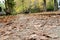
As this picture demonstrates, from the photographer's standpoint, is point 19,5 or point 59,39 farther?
point 19,5

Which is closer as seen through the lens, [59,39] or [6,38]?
[59,39]

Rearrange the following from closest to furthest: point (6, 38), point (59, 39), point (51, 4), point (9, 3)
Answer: point (59, 39) → point (6, 38) → point (9, 3) → point (51, 4)

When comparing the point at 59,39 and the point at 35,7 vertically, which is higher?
the point at 59,39

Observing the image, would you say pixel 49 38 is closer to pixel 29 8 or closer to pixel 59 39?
pixel 59 39

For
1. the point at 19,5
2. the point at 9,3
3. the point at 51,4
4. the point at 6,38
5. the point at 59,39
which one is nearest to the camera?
the point at 59,39

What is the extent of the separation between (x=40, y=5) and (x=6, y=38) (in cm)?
3686

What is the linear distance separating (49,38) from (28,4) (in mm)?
37099

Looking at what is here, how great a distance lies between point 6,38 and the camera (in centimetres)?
376

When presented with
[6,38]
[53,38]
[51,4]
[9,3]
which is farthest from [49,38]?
[51,4]

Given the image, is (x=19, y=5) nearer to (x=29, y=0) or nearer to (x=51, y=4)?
(x=29, y=0)

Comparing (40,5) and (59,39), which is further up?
(59,39)

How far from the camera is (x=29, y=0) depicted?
132 feet

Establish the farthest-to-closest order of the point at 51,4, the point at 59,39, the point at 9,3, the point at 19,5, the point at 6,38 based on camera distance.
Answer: the point at 19,5
the point at 51,4
the point at 9,3
the point at 6,38
the point at 59,39


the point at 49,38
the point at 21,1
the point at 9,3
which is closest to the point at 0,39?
the point at 49,38
